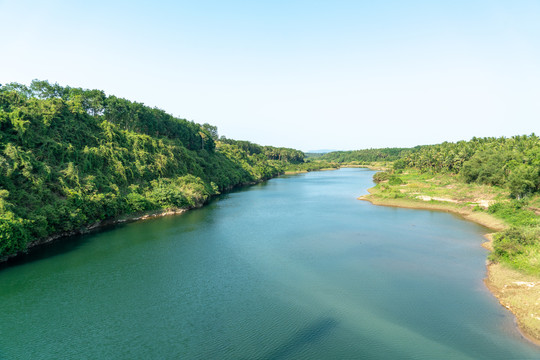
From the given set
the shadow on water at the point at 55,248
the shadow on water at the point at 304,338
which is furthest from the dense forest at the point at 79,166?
the shadow on water at the point at 304,338

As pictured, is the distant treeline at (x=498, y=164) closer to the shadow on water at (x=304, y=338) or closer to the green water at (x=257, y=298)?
the green water at (x=257, y=298)

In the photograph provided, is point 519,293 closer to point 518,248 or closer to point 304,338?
point 518,248

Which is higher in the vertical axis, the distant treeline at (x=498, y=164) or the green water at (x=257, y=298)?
the distant treeline at (x=498, y=164)

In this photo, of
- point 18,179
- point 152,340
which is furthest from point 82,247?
point 152,340

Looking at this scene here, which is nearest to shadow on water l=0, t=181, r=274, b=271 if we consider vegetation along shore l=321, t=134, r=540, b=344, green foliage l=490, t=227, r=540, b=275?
vegetation along shore l=321, t=134, r=540, b=344

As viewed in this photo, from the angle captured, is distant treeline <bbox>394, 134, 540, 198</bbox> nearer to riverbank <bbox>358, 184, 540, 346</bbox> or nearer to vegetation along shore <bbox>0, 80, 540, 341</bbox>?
vegetation along shore <bbox>0, 80, 540, 341</bbox>

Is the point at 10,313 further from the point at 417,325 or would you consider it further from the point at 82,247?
the point at 417,325
